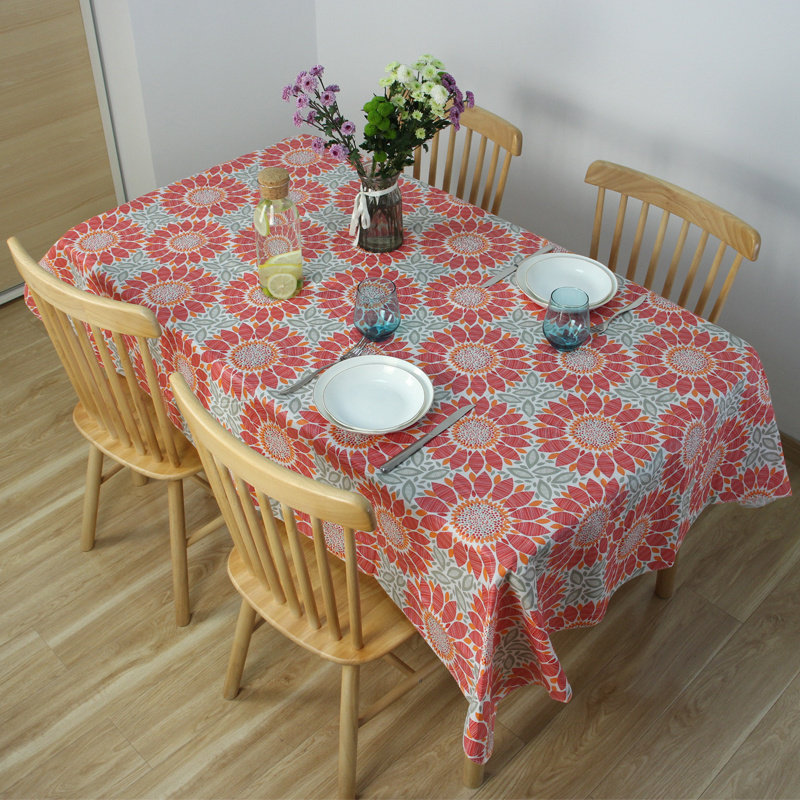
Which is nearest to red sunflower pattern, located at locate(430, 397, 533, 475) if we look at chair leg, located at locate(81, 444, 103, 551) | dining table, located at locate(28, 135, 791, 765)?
dining table, located at locate(28, 135, 791, 765)

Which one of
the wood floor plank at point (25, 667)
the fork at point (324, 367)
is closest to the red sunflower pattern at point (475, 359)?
the fork at point (324, 367)

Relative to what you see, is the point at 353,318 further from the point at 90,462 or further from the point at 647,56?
the point at 647,56

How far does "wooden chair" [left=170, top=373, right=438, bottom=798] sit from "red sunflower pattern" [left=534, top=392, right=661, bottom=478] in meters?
0.38

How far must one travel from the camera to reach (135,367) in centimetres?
180

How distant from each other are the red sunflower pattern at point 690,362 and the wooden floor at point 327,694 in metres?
0.72

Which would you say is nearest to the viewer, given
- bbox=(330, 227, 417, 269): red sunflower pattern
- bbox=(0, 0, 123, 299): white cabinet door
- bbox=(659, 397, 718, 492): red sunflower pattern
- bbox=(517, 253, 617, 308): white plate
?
bbox=(659, 397, 718, 492): red sunflower pattern

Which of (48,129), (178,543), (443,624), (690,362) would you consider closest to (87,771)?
(178,543)

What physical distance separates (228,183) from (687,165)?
122cm

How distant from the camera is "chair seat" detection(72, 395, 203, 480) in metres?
1.72

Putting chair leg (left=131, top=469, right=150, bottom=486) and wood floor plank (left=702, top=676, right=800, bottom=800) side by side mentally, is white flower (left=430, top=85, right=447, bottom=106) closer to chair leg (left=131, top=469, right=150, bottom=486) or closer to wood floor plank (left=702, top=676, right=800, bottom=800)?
chair leg (left=131, top=469, right=150, bottom=486)

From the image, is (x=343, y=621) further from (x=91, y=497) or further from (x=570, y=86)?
(x=570, y=86)

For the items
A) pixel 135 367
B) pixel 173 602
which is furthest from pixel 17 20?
pixel 173 602

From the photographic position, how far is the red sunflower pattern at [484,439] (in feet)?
4.32

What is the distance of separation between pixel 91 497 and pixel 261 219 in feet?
2.80
